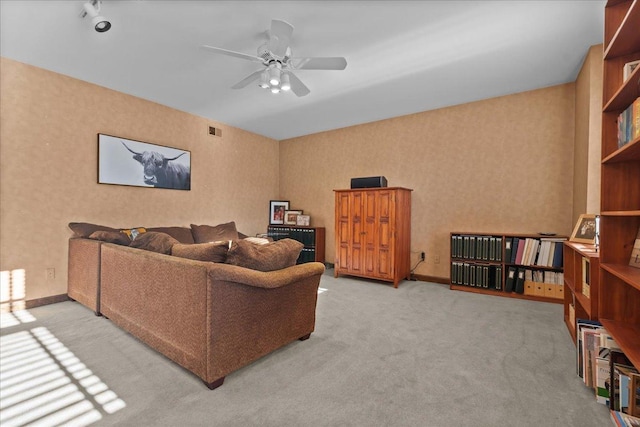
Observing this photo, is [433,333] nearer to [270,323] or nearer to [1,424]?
[270,323]

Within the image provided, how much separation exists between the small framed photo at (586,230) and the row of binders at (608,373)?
1.06 meters

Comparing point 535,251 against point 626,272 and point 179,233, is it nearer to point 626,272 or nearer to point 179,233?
point 626,272

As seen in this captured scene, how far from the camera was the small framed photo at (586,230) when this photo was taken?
244cm

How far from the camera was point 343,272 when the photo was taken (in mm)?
4496

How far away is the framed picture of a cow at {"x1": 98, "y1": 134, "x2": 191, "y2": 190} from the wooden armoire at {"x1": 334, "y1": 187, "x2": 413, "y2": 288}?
8.23 ft

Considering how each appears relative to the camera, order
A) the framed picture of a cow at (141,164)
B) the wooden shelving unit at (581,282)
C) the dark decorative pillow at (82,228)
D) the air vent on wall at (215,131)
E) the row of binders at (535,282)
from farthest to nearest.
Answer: the air vent on wall at (215,131)
the framed picture of a cow at (141,164)
the row of binders at (535,282)
the dark decorative pillow at (82,228)
the wooden shelving unit at (581,282)

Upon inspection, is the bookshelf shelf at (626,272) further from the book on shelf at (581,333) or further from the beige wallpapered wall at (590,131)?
the beige wallpapered wall at (590,131)

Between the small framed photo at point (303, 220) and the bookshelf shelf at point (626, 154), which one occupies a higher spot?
the bookshelf shelf at point (626, 154)

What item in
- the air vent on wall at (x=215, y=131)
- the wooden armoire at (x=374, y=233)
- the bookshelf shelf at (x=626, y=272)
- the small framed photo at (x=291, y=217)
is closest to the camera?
the bookshelf shelf at (x=626, y=272)

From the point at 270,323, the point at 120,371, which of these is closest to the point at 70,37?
the point at 120,371

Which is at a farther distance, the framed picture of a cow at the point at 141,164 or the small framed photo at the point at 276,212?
the small framed photo at the point at 276,212

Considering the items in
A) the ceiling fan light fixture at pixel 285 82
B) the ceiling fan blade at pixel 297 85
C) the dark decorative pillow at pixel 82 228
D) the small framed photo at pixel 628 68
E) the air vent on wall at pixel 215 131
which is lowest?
the dark decorative pillow at pixel 82 228

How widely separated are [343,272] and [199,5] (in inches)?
146

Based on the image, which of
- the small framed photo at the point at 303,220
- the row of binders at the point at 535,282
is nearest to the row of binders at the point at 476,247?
the row of binders at the point at 535,282
